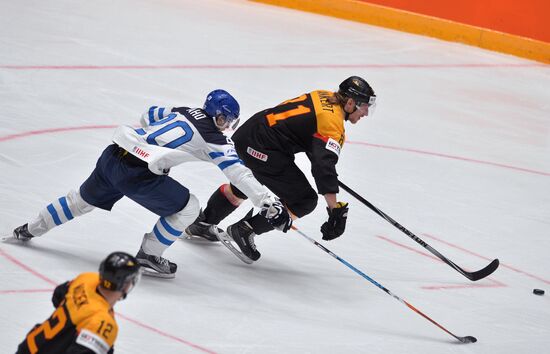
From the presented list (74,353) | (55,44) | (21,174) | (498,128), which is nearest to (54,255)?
(21,174)

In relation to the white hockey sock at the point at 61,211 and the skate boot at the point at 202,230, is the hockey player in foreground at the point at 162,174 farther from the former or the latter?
the skate boot at the point at 202,230

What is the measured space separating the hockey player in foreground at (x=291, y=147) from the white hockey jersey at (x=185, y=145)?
0.52m

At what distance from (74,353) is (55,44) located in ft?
22.5

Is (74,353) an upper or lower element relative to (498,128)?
upper

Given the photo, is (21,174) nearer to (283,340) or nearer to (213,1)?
(283,340)

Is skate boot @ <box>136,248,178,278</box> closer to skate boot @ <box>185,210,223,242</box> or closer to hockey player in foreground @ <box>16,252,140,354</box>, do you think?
skate boot @ <box>185,210,223,242</box>

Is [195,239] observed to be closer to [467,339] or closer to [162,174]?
[162,174]

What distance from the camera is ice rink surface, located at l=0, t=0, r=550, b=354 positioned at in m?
5.02

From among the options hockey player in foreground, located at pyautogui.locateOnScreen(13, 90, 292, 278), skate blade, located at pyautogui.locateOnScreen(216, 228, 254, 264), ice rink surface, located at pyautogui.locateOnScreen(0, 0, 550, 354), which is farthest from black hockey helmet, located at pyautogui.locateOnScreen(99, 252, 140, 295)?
skate blade, located at pyautogui.locateOnScreen(216, 228, 254, 264)

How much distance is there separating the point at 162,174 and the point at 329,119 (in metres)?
→ 1.03

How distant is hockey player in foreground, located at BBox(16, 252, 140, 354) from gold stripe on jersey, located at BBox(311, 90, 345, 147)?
8.11 feet

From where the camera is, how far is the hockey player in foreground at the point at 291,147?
18.1 ft

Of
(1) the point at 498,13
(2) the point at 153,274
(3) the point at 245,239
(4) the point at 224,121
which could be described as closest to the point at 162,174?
(4) the point at 224,121

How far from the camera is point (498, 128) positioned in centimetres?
942
